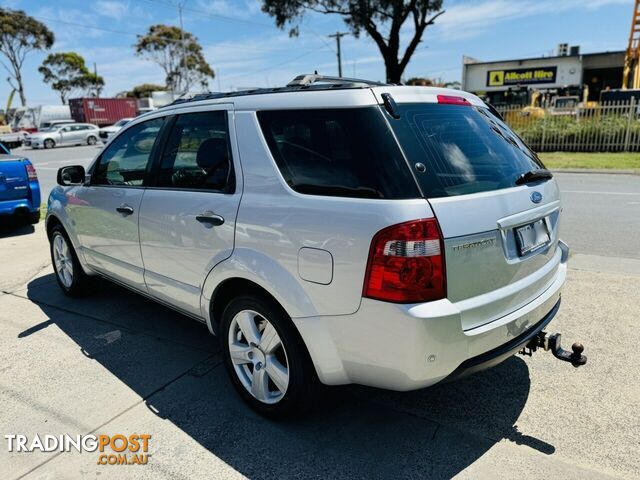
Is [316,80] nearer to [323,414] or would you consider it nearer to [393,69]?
[323,414]

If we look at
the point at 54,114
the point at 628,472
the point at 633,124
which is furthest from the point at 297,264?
the point at 54,114

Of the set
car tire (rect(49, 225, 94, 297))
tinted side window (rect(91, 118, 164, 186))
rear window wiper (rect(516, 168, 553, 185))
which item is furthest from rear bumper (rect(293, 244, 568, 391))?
car tire (rect(49, 225, 94, 297))

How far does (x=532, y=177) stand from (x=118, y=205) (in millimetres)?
2877

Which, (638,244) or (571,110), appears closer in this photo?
(638,244)

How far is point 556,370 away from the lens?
3.24 meters

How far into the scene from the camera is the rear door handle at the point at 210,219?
280 cm

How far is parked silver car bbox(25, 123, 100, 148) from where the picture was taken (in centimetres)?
3189

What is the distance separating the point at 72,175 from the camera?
4301 millimetres

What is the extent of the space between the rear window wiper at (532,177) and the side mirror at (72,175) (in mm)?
3482

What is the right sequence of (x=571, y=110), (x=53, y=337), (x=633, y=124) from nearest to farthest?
(x=53, y=337), (x=633, y=124), (x=571, y=110)

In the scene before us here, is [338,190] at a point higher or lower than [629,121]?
higher

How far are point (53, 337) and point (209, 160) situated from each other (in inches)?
86.2

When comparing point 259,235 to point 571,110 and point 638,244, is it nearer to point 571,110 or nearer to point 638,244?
point 638,244

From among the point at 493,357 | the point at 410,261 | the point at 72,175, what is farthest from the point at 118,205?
the point at 493,357
